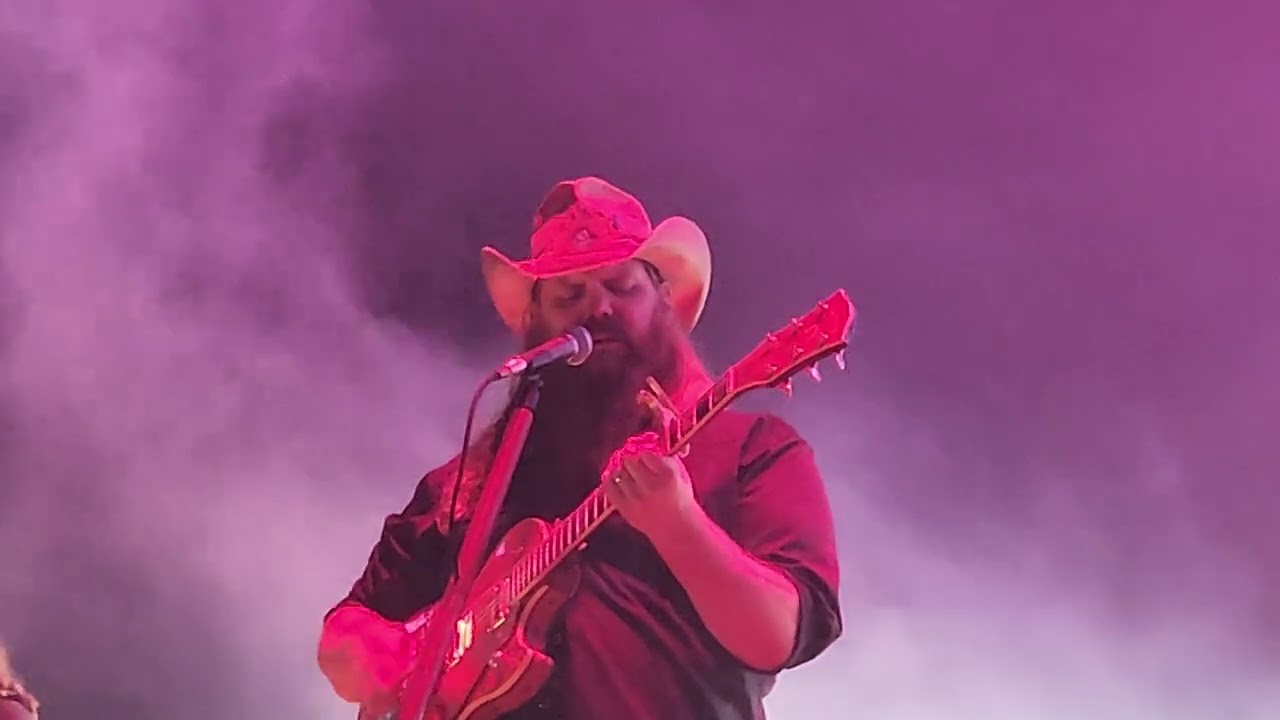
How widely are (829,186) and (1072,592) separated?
802mm

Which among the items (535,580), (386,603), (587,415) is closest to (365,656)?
(386,603)

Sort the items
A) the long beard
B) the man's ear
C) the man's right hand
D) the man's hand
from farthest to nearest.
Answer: the man's ear, the long beard, the man's right hand, the man's hand

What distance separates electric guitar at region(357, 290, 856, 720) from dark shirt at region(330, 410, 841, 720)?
0.04 m

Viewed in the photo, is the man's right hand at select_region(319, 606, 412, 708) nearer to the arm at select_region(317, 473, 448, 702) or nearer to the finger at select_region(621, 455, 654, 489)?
the arm at select_region(317, 473, 448, 702)

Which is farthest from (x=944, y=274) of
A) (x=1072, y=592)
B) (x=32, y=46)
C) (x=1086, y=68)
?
(x=32, y=46)

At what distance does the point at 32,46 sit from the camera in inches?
115

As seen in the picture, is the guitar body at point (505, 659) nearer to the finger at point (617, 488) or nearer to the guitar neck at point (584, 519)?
the guitar neck at point (584, 519)

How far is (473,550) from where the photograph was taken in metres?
1.54

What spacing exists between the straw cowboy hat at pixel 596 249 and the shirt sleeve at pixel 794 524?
254mm

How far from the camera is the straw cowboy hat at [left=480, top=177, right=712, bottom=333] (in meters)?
1.92

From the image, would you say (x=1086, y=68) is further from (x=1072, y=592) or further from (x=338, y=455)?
(x=338, y=455)

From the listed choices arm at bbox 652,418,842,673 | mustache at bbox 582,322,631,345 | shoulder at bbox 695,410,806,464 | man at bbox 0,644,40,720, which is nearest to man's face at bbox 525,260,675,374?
mustache at bbox 582,322,631,345

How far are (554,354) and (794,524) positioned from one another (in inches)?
12.8

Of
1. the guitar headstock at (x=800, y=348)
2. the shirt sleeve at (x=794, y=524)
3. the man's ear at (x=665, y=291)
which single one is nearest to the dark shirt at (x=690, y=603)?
the shirt sleeve at (x=794, y=524)
